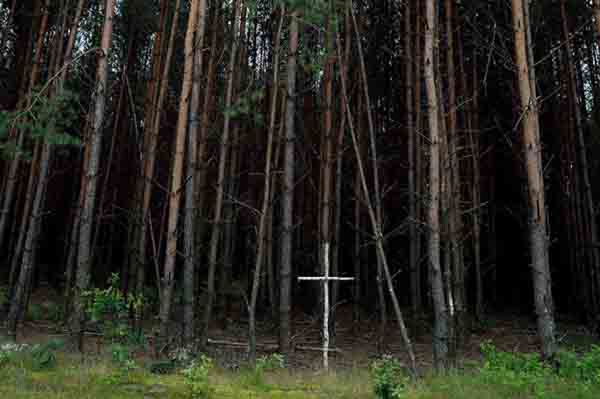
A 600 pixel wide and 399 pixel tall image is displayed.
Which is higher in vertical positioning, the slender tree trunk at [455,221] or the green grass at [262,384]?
the slender tree trunk at [455,221]

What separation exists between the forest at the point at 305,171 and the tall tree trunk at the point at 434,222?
0.08 ft

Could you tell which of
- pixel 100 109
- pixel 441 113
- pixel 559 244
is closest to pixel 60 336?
pixel 100 109

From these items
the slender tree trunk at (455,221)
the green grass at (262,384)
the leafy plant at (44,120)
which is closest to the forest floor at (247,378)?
the green grass at (262,384)

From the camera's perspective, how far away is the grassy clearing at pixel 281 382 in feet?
13.3

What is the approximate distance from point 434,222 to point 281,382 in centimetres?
278

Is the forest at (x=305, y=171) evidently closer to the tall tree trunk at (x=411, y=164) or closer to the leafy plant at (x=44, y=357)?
the tall tree trunk at (x=411, y=164)

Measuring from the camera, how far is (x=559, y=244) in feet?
48.7

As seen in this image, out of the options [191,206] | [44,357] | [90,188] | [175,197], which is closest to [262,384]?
[44,357]

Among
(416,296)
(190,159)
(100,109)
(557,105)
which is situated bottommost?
(416,296)

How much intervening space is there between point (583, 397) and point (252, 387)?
294cm

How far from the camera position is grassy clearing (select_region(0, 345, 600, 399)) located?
4.04m

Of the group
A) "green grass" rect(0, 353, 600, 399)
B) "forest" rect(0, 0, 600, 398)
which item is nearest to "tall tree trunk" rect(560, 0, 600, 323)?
"forest" rect(0, 0, 600, 398)

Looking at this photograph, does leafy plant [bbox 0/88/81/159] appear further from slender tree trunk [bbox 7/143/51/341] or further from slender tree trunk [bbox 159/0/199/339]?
slender tree trunk [bbox 159/0/199/339]

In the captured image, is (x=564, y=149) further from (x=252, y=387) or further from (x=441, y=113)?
(x=252, y=387)
